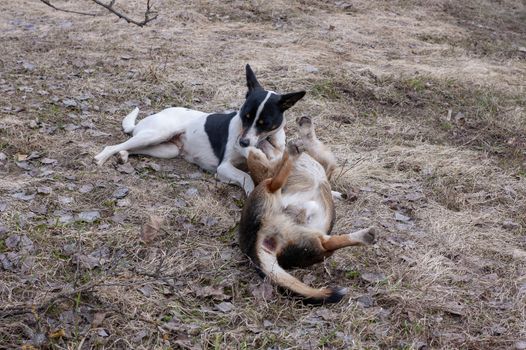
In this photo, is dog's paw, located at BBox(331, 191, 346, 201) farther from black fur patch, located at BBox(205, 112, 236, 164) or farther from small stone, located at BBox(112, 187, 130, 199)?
small stone, located at BBox(112, 187, 130, 199)

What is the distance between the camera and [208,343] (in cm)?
333

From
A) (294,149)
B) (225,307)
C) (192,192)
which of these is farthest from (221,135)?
(225,307)

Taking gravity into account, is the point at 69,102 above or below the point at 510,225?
below

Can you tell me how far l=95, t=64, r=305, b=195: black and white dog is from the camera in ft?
18.2

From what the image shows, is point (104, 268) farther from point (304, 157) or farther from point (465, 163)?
point (465, 163)

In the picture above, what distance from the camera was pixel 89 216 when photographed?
4.55m

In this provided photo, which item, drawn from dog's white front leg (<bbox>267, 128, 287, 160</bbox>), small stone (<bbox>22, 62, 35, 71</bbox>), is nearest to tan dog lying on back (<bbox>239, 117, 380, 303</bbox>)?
dog's white front leg (<bbox>267, 128, 287, 160</bbox>)

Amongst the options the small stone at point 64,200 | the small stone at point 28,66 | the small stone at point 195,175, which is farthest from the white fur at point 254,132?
the small stone at point 28,66

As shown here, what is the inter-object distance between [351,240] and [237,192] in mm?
1665

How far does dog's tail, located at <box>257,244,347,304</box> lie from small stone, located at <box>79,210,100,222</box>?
1.49m

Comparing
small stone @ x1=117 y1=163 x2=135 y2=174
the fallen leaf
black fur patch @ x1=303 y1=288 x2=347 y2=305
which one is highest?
black fur patch @ x1=303 y1=288 x2=347 y2=305

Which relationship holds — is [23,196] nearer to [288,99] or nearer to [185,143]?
[185,143]

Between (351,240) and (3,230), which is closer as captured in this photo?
(351,240)

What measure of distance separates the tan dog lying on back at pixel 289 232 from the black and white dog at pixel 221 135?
3.41ft
